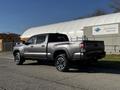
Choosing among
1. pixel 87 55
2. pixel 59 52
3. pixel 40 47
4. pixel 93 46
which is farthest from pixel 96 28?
pixel 87 55

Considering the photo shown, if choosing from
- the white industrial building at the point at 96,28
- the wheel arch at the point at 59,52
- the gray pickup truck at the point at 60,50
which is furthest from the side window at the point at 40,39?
the white industrial building at the point at 96,28

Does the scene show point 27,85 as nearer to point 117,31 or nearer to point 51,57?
point 51,57

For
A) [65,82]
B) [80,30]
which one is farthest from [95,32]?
[65,82]

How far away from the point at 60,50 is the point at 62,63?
676 mm

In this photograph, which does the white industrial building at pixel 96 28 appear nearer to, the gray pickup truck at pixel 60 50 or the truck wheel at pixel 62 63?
the gray pickup truck at pixel 60 50

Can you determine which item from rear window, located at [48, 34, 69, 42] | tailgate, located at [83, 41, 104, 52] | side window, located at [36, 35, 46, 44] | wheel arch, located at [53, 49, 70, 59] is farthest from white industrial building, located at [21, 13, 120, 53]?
wheel arch, located at [53, 49, 70, 59]

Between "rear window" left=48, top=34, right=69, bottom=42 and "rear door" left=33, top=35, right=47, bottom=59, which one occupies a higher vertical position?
"rear window" left=48, top=34, right=69, bottom=42

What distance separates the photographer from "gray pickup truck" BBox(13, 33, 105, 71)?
40.0ft

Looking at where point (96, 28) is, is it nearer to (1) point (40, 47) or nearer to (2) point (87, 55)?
(1) point (40, 47)

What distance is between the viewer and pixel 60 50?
1319 cm

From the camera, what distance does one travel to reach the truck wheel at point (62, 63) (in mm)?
12742

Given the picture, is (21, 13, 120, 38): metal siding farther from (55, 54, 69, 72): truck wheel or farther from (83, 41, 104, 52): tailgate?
(55, 54, 69, 72): truck wheel

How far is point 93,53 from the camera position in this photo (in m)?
12.5

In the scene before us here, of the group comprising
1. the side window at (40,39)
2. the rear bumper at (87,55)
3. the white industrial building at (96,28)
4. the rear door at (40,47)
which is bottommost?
the rear bumper at (87,55)
